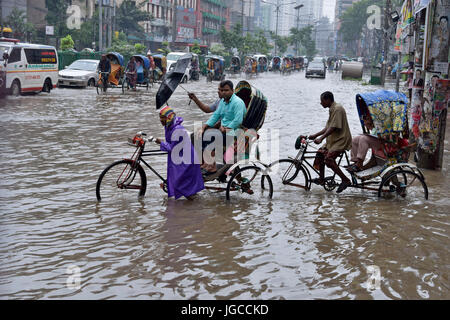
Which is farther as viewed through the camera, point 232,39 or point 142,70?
point 232,39

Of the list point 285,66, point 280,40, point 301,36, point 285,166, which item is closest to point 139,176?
point 285,166

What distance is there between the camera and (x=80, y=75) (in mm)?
25922

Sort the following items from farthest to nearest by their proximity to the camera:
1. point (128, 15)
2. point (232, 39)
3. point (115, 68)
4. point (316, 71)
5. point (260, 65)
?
point (232, 39) < point (260, 65) < point (128, 15) < point (316, 71) < point (115, 68)

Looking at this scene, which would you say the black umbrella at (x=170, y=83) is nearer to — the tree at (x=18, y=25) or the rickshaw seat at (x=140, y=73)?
the rickshaw seat at (x=140, y=73)

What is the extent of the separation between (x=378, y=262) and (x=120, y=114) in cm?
1290

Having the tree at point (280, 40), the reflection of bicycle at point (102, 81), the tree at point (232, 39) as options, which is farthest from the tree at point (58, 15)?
the tree at point (280, 40)

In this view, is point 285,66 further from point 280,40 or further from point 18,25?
point 280,40

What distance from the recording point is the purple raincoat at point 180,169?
23.6 ft

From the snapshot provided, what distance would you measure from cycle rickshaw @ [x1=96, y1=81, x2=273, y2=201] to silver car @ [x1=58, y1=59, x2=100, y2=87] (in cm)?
1902

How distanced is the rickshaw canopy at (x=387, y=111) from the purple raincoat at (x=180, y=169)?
8.70ft

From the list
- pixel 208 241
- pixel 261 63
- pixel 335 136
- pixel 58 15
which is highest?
pixel 58 15

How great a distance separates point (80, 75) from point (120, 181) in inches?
773

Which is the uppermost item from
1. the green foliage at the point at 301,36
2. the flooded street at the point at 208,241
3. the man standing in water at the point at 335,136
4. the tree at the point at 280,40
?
the green foliage at the point at 301,36

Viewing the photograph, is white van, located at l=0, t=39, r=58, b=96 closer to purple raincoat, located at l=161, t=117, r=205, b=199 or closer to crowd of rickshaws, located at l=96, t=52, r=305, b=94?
crowd of rickshaws, located at l=96, t=52, r=305, b=94
